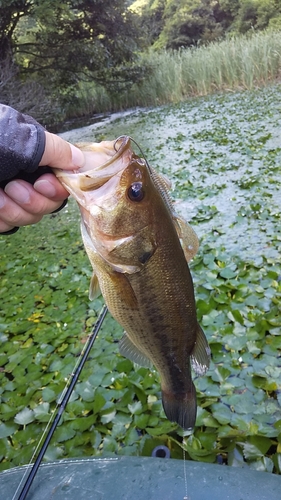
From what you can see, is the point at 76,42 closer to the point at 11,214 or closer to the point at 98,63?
the point at 98,63

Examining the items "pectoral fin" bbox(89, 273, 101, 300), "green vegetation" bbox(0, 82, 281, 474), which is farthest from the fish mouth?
"green vegetation" bbox(0, 82, 281, 474)

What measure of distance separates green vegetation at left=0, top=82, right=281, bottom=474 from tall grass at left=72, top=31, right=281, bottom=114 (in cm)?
946

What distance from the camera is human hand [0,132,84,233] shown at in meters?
1.29

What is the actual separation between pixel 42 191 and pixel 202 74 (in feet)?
49.5

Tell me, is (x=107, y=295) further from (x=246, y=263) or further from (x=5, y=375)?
(x=246, y=263)

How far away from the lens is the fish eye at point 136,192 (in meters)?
1.26

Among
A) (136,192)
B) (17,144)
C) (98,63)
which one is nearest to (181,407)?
(136,192)

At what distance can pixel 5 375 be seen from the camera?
9.59 feet

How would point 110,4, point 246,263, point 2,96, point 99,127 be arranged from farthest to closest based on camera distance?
point 110,4 → point 99,127 → point 2,96 → point 246,263

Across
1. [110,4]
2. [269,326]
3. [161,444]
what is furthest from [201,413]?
[110,4]

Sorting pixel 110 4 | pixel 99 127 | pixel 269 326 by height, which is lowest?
pixel 99 127

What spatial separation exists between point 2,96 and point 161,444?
11.2 m

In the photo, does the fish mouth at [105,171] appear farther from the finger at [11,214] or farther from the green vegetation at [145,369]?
the green vegetation at [145,369]

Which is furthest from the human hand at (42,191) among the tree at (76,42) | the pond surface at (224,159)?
the tree at (76,42)
